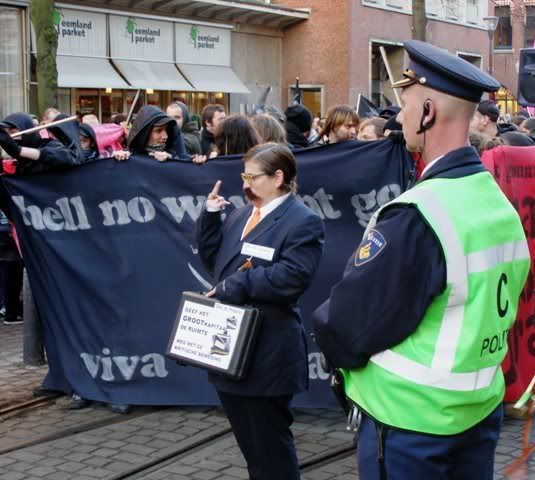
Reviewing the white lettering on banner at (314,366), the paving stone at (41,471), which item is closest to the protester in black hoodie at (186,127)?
the white lettering on banner at (314,366)

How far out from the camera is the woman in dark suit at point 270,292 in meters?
4.64

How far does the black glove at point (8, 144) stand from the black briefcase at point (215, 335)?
230 centimetres

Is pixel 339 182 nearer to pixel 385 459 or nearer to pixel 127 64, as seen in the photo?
pixel 385 459

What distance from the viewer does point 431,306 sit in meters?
2.74

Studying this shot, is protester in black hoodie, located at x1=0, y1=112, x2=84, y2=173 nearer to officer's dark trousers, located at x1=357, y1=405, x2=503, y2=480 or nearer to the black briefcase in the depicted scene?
the black briefcase

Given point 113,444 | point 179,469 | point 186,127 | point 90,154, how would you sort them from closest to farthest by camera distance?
point 179,469 < point 113,444 < point 90,154 < point 186,127

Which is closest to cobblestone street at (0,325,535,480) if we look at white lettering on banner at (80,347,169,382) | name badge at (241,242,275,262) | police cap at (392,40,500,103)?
white lettering on banner at (80,347,169,382)

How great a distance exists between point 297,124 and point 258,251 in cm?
384

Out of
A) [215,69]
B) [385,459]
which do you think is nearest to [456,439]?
[385,459]

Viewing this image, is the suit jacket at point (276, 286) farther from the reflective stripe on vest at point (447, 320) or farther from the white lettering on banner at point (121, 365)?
the white lettering on banner at point (121, 365)

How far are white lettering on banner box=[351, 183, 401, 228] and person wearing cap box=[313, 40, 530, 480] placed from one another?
379cm

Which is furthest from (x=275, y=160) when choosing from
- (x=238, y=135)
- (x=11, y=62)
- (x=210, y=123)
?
(x=11, y=62)

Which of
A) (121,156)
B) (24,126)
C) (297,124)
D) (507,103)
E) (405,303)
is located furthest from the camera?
(507,103)

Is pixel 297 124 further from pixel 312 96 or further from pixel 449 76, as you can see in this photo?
pixel 312 96
